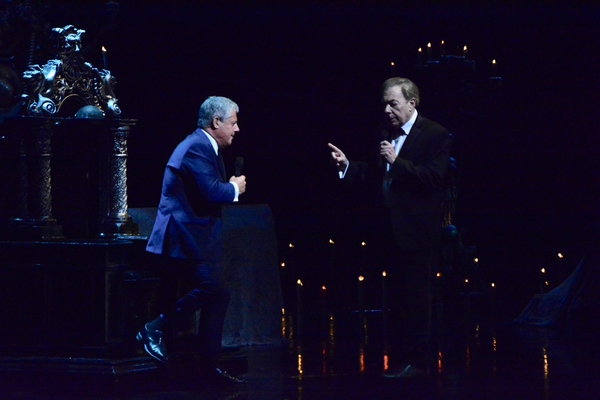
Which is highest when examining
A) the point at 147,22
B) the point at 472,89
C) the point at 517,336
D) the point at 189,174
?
the point at 147,22

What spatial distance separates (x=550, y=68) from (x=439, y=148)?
14.4 ft

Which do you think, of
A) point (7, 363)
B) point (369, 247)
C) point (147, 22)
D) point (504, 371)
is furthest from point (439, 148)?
point (369, 247)

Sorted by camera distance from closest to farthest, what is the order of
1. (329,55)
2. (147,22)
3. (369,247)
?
(147,22)
(329,55)
(369,247)

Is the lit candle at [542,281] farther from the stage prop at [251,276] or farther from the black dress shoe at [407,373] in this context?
the black dress shoe at [407,373]

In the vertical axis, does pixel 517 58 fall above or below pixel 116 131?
above

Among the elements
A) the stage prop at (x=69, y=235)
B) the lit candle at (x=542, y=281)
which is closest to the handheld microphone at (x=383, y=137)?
the stage prop at (x=69, y=235)

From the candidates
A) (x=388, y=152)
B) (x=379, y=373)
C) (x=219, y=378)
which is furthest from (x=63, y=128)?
(x=379, y=373)

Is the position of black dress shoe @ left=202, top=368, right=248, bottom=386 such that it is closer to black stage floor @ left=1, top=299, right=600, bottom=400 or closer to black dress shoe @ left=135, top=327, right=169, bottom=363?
black stage floor @ left=1, top=299, right=600, bottom=400

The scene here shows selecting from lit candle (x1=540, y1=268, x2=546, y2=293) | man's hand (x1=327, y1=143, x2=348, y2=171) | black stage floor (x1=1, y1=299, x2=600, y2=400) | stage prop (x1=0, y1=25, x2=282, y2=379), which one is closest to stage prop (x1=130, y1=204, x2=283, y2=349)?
black stage floor (x1=1, y1=299, x2=600, y2=400)

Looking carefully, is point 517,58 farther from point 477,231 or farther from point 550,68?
→ point 477,231

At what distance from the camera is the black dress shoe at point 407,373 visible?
5.38 meters

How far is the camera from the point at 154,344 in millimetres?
5258

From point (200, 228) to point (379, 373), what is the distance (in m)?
1.15

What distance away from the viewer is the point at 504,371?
18.3 feet
